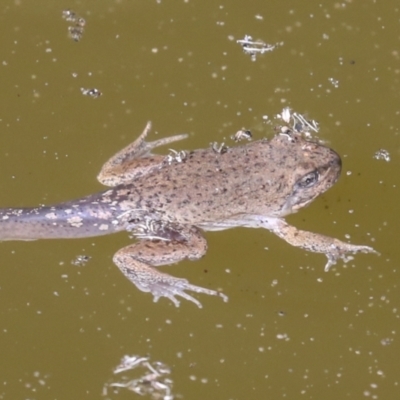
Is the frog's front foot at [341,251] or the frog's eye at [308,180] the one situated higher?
the frog's eye at [308,180]

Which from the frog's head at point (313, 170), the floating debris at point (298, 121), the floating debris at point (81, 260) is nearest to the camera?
the frog's head at point (313, 170)

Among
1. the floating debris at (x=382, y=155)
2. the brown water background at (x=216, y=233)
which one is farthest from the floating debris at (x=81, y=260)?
the floating debris at (x=382, y=155)

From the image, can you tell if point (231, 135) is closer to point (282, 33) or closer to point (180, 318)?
point (282, 33)

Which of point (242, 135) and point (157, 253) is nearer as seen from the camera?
point (157, 253)

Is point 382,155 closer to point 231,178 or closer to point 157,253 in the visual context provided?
point 231,178

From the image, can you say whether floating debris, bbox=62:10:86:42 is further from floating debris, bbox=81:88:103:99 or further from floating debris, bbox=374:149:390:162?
floating debris, bbox=374:149:390:162

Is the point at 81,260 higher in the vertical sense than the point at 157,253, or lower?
lower

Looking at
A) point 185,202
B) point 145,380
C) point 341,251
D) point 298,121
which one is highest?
point 298,121

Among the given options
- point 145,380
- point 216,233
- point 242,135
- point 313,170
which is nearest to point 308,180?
point 313,170

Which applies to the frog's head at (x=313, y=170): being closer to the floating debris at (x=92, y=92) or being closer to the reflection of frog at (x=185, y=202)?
the reflection of frog at (x=185, y=202)
